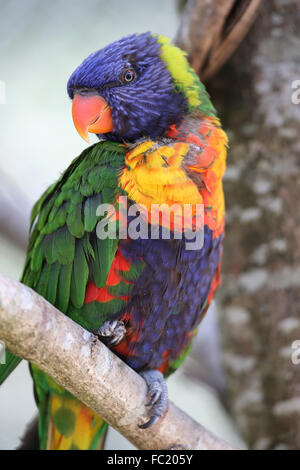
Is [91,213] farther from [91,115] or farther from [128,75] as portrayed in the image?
[128,75]

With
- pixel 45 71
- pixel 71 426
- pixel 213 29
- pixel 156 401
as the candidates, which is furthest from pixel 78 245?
pixel 45 71

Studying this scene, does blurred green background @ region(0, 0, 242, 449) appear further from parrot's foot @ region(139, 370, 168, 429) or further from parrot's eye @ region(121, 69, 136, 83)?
parrot's foot @ region(139, 370, 168, 429)

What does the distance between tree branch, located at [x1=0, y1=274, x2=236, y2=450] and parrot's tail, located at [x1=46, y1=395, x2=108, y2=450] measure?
1.20 ft

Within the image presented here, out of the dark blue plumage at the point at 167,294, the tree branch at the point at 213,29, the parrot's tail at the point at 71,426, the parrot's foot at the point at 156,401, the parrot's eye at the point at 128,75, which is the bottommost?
the parrot's tail at the point at 71,426

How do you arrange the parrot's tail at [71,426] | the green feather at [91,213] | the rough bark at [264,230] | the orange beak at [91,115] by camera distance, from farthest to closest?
the rough bark at [264,230]
the parrot's tail at [71,426]
the orange beak at [91,115]
the green feather at [91,213]

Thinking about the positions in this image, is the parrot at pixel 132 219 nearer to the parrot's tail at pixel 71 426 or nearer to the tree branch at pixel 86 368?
the parrot's tail at pixel 71 426

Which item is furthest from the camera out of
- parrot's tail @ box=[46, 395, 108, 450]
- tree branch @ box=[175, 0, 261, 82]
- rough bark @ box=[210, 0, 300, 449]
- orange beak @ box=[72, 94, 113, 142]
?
rough bark @ box=[210, 0, 300, 449]

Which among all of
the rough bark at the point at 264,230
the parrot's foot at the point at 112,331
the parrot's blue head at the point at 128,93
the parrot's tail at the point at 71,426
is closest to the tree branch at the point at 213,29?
the rough bark at the point at 264,230

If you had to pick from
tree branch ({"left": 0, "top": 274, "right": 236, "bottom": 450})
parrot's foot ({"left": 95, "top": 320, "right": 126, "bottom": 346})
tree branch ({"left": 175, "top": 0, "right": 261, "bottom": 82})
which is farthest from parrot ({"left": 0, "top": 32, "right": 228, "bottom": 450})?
tree branch ({"left": 175, "top": 0, "right": 261, "bottom": 82})

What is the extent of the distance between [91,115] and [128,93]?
0.21 metres

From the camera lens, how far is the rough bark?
300cm

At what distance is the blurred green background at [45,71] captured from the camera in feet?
12.1

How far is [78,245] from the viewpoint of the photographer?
7.18 feet

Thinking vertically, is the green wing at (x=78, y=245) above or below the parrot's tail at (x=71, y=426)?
above
